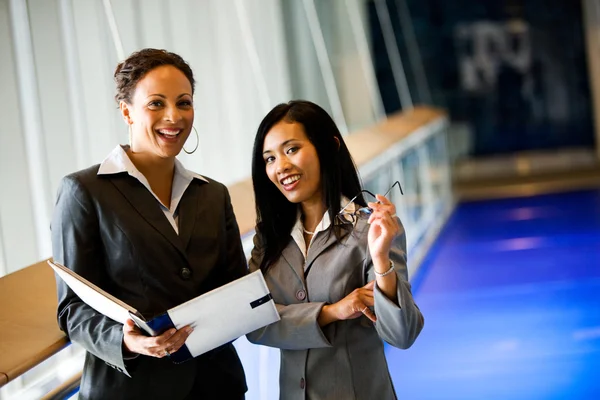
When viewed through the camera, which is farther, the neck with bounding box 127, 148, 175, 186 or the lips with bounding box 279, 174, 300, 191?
the lips with bounding box 279, 174, 300, 191

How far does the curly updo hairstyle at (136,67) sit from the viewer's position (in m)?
2.14

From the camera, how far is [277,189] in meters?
2.52

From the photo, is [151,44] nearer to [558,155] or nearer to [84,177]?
[84,177]

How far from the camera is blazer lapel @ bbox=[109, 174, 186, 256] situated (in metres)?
2.09

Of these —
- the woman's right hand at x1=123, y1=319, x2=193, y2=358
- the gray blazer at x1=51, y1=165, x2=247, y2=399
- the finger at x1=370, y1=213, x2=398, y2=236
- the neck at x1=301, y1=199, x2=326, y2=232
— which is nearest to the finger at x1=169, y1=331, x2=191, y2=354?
the woman's right hand at x1=123, y1=319, x2=193, y2=358

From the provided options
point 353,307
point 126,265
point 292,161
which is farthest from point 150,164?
point 353,307

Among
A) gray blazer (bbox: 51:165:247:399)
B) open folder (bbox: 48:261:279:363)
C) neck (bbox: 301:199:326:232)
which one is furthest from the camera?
neck (bbox: 301:199:326:232)

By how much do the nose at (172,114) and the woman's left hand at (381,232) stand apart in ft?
1.70

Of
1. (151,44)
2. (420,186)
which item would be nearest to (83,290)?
(151,44)

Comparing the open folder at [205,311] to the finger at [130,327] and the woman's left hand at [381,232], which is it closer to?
the finger at [130,327]

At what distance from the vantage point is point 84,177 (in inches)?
81.0

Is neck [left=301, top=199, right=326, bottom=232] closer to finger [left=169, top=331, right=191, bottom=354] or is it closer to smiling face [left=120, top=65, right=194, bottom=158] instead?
smiling face [left=120, top=65, right=194, bottom=158]

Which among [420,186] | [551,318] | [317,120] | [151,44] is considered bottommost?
[551,318]

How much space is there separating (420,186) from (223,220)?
710cm
